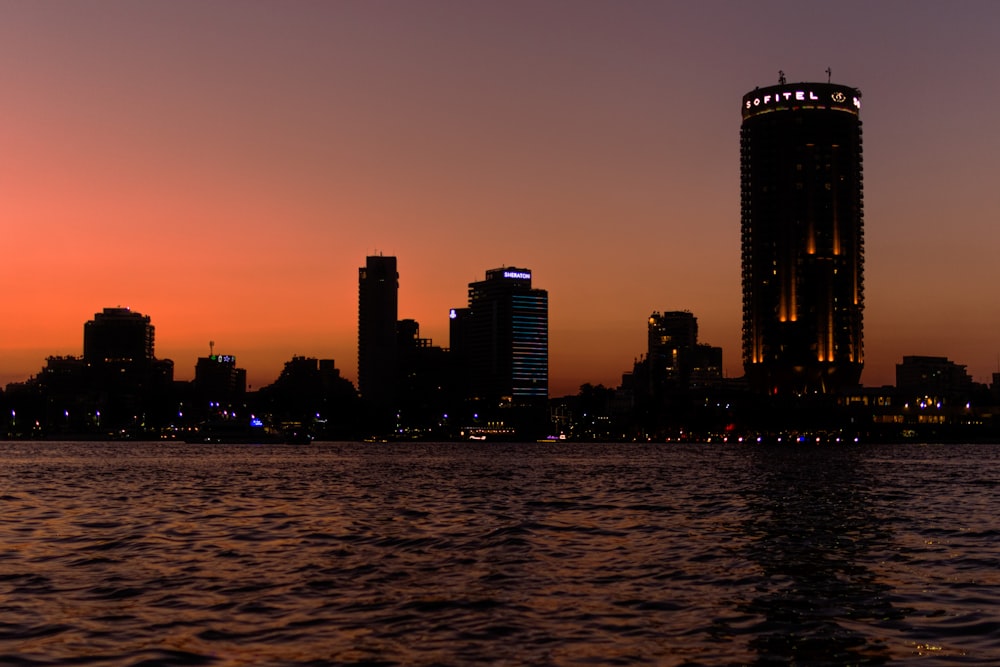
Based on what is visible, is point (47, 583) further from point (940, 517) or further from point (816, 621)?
point (940, 517)

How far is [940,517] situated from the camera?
5916 cm

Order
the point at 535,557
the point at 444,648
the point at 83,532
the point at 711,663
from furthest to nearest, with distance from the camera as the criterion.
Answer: the point at 83,532
the point at 535,557
the point at 444,648
the point at 711,663

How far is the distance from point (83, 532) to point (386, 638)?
2868cm

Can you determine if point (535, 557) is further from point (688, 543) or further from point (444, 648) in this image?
point (444, 648)

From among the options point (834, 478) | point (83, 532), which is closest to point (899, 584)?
point (83, 532)

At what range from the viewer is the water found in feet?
76.2

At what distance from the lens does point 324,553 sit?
133 ft

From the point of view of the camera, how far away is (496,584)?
3281 centimetres

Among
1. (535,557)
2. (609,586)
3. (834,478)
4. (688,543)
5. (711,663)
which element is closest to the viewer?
(711,663)

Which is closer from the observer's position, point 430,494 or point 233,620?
point 233,620

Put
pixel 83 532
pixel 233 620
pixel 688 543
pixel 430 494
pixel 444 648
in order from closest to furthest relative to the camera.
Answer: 1. pixel 444 648
2. pixel 233 620
3. pixel 688 543
4. pixel 83 532
5. pixel 430 494

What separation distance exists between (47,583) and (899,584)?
2333cm

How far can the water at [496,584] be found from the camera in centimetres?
2323

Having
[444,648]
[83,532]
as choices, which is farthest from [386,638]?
[83,532]
